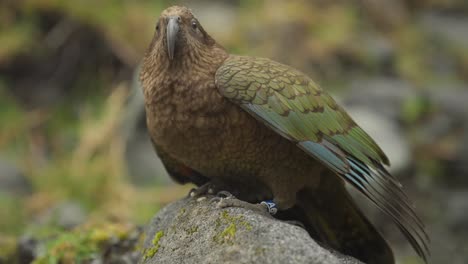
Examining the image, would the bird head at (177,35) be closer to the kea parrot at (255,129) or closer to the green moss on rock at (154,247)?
the kea parrot at (255,129)

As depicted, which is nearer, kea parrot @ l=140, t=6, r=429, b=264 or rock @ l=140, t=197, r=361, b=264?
rock @ l=140, t=197, r=361, b=264

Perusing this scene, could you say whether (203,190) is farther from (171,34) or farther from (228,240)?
(171,34)

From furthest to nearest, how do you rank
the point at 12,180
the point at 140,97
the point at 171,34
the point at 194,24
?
the point at 140,97 < the point at 12,180 < the point at 194,24 < the point at 171,34

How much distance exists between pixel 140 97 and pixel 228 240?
14.8 feet

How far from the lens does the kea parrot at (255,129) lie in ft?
10.8

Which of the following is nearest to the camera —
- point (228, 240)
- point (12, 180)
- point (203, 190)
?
point (228, 240)

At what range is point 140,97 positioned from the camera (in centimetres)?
726

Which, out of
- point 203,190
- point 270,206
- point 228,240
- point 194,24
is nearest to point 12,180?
point 203,190

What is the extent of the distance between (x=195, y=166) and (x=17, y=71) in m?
5.54

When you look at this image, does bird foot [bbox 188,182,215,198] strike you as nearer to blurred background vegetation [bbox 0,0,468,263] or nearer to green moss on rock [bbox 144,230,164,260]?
green moss on rock [bbox 144,230,164,260]

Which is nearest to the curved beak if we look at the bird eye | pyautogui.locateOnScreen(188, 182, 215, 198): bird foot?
the bird eye

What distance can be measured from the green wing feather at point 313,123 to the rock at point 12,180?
4197 mm

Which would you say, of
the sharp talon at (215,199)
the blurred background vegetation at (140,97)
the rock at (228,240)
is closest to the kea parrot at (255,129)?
the sharp talon at (215,199)

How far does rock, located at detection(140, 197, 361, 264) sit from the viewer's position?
2773 mm
